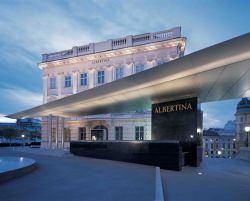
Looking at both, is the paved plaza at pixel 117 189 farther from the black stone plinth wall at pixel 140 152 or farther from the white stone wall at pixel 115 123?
the white stone wall at pixel 115 123

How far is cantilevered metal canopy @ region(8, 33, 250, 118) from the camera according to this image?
1045 cm

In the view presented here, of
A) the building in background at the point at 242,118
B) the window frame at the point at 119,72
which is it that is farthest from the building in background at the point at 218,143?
the window frame at the point at 119,72

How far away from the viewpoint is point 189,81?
14055 mm

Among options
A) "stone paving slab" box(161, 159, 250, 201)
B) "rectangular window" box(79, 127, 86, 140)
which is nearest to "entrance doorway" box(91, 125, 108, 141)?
"rectangular window" box(79, 127, 86, 140)

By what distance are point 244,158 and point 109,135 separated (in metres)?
18.9

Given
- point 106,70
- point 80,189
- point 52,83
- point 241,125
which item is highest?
point 106,70

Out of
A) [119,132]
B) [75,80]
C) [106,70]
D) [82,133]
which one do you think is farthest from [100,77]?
[82,133]

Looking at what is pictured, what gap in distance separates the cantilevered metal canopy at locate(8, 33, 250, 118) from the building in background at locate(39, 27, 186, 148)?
1372 cm

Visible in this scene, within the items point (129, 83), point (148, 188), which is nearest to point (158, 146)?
point (129, 83)

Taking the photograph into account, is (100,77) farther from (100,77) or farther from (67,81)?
(67,81)

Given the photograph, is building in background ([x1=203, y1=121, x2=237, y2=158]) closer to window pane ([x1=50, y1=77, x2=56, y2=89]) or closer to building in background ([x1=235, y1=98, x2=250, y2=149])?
building in background ([x1=235, y1=98, x2=250, y2=149])

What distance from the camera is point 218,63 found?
11164 mm

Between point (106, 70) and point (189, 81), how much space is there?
24.5 metres

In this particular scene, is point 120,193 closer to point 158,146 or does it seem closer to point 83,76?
point 158,146
